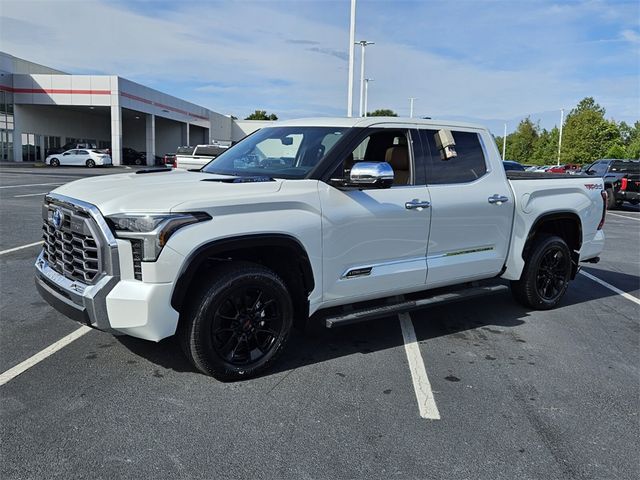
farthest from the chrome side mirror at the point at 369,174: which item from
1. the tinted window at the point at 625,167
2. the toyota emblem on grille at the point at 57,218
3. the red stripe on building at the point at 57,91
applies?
the red stripe on building at the point at 57,91

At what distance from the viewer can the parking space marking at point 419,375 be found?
3.69m

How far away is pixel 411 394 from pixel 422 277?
1263mm

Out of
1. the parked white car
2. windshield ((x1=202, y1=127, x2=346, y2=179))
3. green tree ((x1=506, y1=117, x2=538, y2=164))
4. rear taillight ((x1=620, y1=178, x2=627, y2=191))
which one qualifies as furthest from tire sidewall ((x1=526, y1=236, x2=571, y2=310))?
green tree ((x1=506, y1=117, x2=538, y2=164))

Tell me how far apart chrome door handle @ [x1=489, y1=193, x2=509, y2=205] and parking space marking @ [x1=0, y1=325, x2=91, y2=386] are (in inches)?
153

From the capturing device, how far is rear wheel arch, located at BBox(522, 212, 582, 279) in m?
6.03

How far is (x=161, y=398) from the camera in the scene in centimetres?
371

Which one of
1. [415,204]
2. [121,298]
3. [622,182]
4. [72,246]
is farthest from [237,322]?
[622,182]

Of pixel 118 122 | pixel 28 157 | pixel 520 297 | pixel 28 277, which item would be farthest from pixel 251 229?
pixel 28 157

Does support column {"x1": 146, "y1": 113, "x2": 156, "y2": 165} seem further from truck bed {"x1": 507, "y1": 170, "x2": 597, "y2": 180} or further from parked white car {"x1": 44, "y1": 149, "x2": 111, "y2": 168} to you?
truck bed {"x1": 507, "y1": 170, "x2": 597, "y2": 180}

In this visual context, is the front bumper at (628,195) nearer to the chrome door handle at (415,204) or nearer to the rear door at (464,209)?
the rear door at (464,209)

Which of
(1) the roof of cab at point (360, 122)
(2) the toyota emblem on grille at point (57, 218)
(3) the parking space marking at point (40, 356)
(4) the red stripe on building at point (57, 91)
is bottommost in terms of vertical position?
(3) the parking space marking at point (40, 356)

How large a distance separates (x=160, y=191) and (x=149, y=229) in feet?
1.28

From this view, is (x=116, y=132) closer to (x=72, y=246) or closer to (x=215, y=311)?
(x=72, y=246)

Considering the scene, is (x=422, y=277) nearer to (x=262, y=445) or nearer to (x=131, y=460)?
(x=262, y=445)
